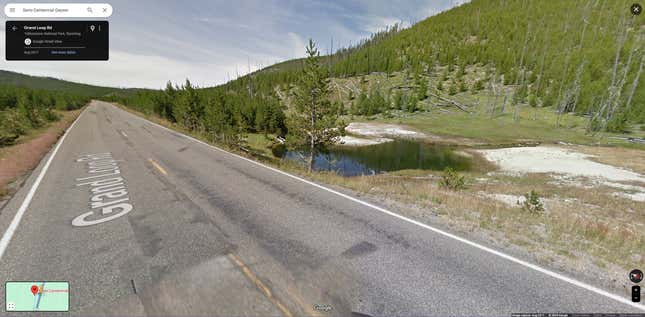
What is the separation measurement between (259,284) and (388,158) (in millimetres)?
35282

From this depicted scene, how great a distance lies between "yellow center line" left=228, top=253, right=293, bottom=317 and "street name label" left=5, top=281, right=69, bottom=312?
2.18 m

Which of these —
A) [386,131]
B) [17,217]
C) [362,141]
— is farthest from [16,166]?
[386,131]

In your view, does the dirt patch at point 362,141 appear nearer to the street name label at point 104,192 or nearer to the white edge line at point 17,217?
the street name label at point 104,192

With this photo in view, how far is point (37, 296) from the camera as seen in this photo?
3.34 metres

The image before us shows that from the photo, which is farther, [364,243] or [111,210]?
[111,210]

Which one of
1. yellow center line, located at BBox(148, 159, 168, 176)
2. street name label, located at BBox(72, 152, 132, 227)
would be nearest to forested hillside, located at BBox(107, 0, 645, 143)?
yellow center line, located at BBox(148, 159, 168, 176)

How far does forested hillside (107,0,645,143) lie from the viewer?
154 feet

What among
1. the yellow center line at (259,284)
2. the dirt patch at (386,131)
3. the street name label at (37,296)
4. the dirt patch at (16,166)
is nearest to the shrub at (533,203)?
the yellow center line at (259,284)

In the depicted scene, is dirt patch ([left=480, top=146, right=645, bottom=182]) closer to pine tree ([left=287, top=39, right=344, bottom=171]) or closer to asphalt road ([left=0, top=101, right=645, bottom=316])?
pine tree ([left=287, top=39, right=344, bottom=171])

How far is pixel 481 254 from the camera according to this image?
4418 millimetres

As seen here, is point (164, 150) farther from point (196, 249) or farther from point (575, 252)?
point (575, 252)

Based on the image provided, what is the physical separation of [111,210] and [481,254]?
29.3 feet

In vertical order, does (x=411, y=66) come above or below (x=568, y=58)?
above

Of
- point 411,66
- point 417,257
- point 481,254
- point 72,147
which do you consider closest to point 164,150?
point 72,147
